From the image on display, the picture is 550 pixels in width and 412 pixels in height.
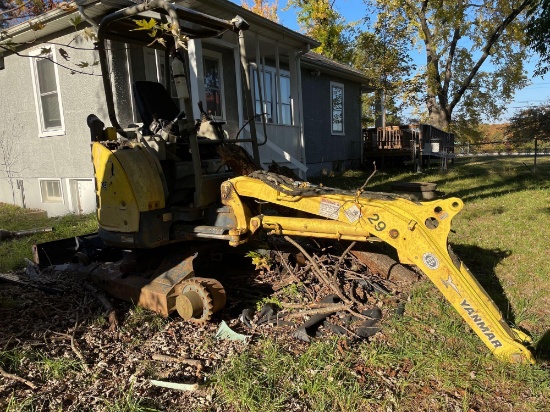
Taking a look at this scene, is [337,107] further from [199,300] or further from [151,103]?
[199,300]

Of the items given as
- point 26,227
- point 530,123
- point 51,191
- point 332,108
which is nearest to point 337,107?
point 332,108

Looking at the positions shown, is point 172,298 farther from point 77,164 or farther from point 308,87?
point 308,87

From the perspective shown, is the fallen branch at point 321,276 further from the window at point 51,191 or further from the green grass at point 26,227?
the window at point 51,191

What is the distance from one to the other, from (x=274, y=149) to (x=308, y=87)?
17.4 feet

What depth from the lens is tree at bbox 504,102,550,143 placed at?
32500 millimetres

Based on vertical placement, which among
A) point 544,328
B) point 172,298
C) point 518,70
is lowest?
point 544,328

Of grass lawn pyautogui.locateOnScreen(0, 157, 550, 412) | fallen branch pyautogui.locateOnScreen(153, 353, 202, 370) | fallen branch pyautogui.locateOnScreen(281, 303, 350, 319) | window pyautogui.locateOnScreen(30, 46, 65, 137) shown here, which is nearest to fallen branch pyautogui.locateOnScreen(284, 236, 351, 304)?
fallen branch pyautogui.locateOnScreen(281, 303, 350, 319)

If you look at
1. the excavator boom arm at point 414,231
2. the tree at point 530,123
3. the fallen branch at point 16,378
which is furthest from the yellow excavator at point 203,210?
the tree at point 530,123

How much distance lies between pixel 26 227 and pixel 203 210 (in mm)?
5944

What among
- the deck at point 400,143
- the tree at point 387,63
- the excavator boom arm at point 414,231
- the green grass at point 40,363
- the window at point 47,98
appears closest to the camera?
the excavator boom arm at point 414,231

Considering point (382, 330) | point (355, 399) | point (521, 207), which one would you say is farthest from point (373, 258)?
Result: point (521, 207)

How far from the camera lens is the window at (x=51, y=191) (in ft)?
32.3

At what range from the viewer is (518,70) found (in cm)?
2711

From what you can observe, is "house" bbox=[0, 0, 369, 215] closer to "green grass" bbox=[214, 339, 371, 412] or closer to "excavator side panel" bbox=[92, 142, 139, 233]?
"excavator side panel" bbox=[92, 142, 139, 233]
